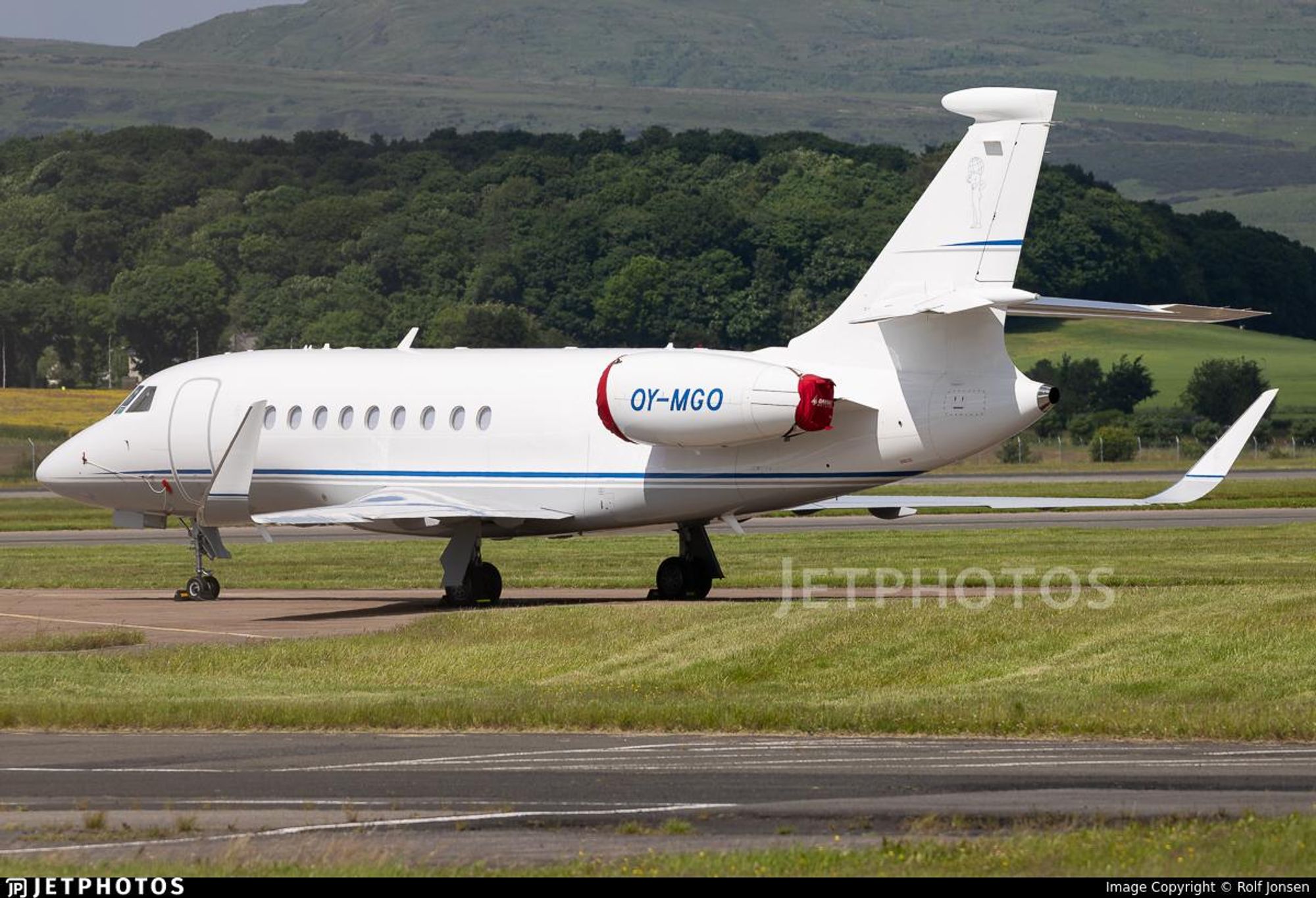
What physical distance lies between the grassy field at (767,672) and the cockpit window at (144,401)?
970 centimetres

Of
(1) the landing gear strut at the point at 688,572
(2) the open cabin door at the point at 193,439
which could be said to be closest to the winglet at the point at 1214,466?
(1) the landing gear strut at the point at 688,572

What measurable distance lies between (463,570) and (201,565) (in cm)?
482

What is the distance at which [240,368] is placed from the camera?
35.8 metres

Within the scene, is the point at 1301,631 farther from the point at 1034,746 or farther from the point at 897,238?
the point at 897,238

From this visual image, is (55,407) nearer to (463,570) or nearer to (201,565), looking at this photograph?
(201,565)

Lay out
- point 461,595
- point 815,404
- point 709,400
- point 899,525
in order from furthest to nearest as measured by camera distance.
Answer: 1. point 899,525
2. point 461,595
3. point 709,400
4. point 815,404

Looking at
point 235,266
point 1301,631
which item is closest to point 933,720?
point 1301,631

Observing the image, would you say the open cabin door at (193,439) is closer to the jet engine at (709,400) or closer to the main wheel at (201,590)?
the main wheel at (201,590)

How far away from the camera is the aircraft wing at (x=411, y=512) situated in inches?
1225

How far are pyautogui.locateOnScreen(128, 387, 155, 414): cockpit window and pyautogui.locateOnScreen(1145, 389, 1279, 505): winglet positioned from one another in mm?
16128

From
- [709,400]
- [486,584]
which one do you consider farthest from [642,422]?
[486,584]

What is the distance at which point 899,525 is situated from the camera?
52.8 metres

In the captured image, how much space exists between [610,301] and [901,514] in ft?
349

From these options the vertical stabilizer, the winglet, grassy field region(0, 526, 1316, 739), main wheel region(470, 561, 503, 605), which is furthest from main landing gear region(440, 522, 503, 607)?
the winglet
